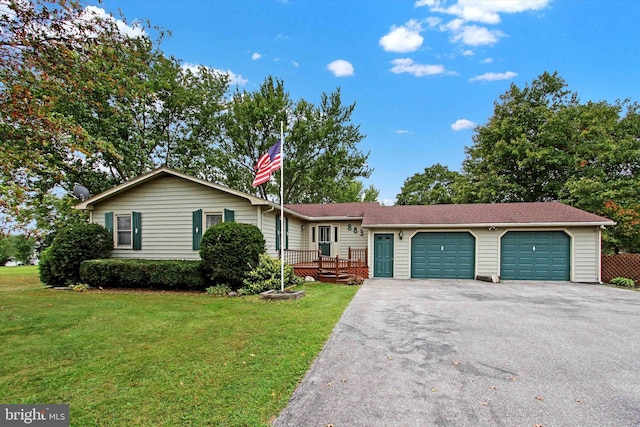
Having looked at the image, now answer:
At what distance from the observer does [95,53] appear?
568cm

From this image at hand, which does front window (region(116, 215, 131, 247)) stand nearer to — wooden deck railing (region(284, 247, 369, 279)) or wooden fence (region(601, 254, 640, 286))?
wooden deck railing (region(284, 247, 369, 279))

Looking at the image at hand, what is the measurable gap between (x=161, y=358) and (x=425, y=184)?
32917mm

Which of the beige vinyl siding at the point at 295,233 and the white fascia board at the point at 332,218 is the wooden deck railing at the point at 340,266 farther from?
the white fascia board at the point at 332,218

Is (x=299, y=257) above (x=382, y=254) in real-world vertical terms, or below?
below

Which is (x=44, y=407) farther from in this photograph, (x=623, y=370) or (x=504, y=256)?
(x=504, y=256)

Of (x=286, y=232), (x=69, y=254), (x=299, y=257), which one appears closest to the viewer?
(x=69, y=254)

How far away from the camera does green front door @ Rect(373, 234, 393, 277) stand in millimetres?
13570

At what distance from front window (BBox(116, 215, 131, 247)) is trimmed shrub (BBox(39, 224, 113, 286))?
0.81 m

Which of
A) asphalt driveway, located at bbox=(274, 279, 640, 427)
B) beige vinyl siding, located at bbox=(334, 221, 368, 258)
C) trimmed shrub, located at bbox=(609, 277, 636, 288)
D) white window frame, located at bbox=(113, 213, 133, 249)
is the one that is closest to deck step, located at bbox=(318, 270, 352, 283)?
beige vinyl siding, located at bbox=(334, 221, 368, 258)

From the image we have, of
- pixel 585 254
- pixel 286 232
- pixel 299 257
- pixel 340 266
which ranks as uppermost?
pixel 286 232

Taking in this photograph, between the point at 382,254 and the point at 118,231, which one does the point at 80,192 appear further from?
the point at 382,254

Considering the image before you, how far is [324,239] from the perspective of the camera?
16719mm

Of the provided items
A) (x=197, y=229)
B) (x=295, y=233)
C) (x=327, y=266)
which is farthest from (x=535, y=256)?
(x=197, y=229)

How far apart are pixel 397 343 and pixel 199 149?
2063 centimetres
